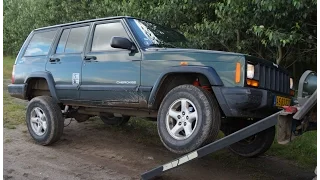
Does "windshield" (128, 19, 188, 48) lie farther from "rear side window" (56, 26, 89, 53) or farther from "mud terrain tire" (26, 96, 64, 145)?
"mud terrain tire" (26, 96, 64, 145)

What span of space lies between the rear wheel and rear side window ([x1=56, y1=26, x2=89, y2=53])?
258 centimetres

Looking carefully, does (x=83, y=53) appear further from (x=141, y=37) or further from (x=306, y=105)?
(x=306, y=105)

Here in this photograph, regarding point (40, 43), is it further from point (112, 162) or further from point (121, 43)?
point (112, 162)

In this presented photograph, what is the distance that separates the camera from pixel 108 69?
187 inches

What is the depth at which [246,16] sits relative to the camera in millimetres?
6406

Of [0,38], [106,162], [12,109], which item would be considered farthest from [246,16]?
[12,109]

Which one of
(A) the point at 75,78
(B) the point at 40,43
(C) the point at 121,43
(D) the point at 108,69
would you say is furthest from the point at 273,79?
(B) the point at 40,43

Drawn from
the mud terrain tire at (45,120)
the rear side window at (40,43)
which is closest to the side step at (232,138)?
the mud terrain tire at (45,120)

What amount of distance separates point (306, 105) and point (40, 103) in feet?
13.5

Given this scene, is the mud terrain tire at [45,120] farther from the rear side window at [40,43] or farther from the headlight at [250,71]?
the headlight at [250,71]

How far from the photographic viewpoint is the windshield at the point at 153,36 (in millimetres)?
4625

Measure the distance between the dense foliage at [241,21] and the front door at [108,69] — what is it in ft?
7.12

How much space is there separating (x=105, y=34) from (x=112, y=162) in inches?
73.3

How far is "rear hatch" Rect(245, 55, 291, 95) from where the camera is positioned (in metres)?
3.84
